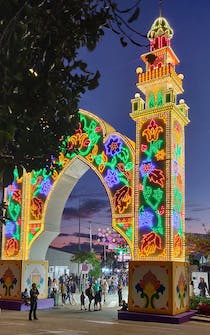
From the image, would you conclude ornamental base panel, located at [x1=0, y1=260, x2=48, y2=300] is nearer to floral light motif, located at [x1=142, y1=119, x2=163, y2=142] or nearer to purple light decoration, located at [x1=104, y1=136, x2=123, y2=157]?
purple light decoration, located at [x1=104, y1=136, x2=123, y2=157]

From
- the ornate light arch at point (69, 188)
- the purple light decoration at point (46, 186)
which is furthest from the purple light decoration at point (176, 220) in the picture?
the purple light decoration at point (46, 186)

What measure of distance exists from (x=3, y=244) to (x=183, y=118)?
9.43 m

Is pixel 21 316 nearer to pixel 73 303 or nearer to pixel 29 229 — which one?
pixel 29 229

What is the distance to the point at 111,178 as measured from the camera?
17297mm

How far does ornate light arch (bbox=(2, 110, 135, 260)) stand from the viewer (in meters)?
17.0

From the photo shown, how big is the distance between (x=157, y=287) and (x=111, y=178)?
4.55m

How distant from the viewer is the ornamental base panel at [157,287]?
14609 millimetres

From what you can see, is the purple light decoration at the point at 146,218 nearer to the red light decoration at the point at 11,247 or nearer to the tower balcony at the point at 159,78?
the tower balcony at the point at 159,78

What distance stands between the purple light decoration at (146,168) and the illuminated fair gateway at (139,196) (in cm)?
4

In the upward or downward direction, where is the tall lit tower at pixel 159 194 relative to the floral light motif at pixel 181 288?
upward

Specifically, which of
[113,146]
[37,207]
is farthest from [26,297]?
[113,146]

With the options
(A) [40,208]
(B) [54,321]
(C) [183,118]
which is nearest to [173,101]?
(C) [183,118]

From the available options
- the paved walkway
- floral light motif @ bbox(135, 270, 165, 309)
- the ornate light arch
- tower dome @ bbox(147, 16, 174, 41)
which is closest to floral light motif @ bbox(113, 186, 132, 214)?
the ornate light arch

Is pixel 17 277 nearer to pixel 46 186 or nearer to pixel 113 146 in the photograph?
pixel 46 186
